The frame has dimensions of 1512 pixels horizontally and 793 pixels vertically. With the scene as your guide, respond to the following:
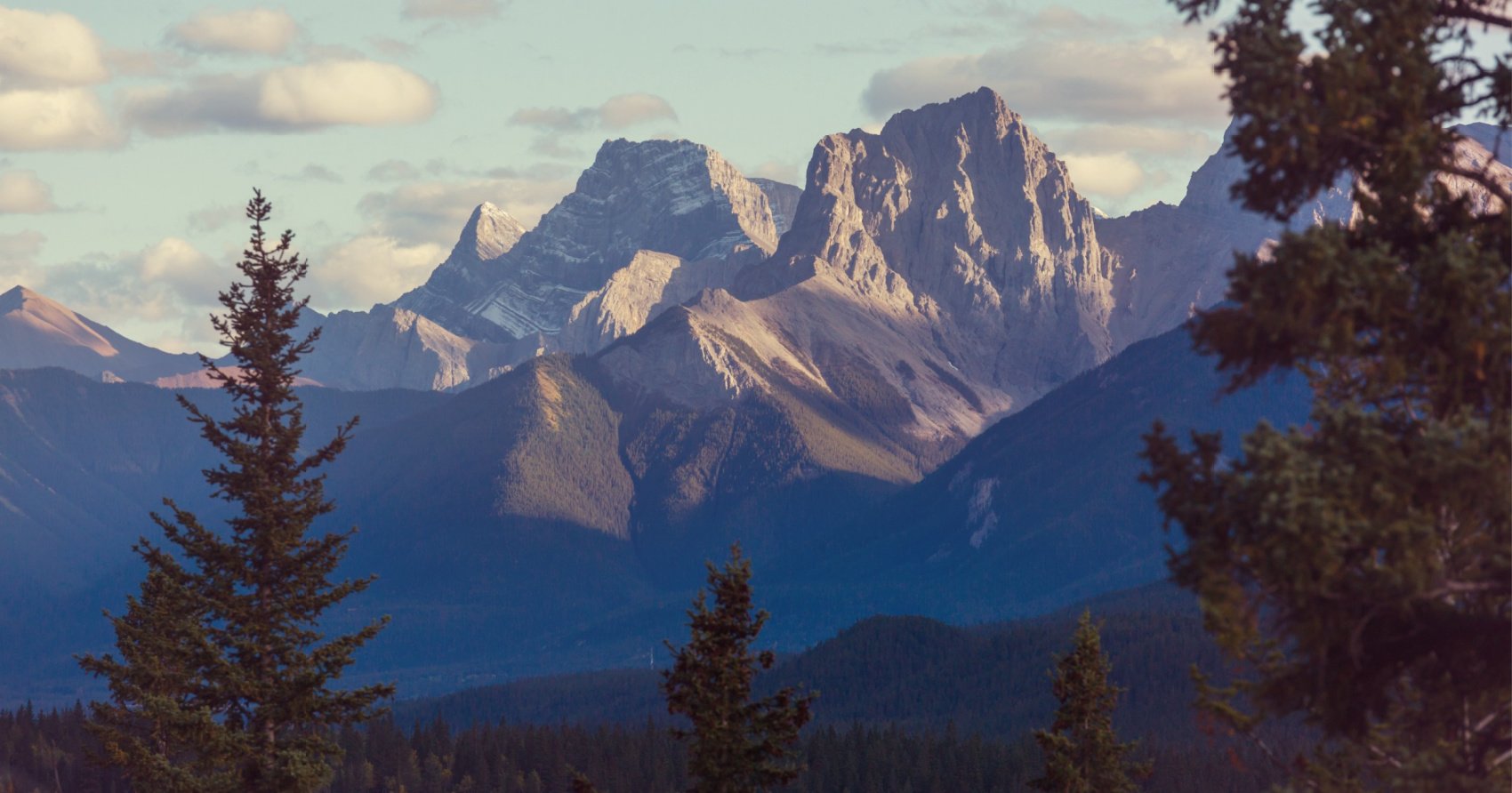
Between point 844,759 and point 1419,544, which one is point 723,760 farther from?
point 844,759

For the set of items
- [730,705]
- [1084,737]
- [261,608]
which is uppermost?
[261,608]

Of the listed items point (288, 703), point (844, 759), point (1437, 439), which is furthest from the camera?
point (844, 759)

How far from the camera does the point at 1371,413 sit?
24.5 metres

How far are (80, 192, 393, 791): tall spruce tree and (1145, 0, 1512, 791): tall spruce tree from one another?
24211mm

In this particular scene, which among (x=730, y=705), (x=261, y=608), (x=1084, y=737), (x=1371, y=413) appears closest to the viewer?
(x=1371, y=413)

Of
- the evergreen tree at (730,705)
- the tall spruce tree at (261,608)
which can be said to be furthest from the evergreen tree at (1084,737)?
the tall spruce tree at (261,608)

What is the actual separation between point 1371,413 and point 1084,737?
31599mm

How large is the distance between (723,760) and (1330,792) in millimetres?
14653

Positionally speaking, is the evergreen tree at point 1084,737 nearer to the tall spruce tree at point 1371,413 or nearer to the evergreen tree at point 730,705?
the evergreen tree at point 730,705

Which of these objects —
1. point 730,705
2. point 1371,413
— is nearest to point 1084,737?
point 730,705

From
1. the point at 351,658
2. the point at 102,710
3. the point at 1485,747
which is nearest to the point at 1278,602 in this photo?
the point at 1485,747

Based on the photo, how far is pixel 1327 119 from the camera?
80.7 ft

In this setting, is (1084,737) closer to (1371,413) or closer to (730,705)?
(730,705)

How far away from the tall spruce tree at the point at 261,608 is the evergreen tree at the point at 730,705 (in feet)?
25.0
